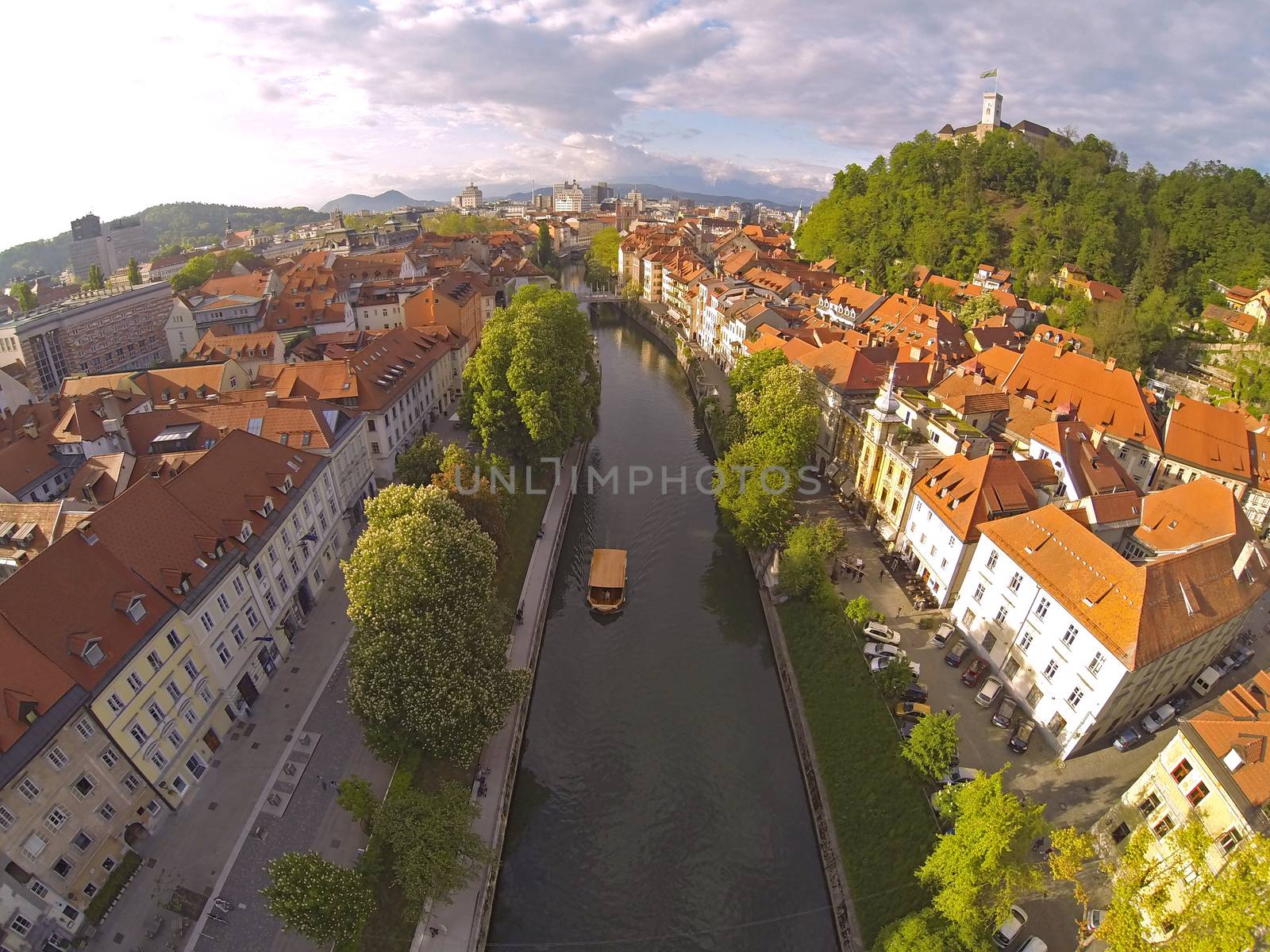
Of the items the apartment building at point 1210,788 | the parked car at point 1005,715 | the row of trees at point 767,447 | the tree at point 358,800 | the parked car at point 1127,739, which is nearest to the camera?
the apartment building at point 1210,788

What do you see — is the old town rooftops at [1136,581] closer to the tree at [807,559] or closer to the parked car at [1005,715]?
the parked car at [1005,715]

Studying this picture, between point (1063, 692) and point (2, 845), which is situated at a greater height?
point (2, 845)

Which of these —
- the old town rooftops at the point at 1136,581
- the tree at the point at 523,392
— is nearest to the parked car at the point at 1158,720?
the old town rooftops at the point at 1136,581

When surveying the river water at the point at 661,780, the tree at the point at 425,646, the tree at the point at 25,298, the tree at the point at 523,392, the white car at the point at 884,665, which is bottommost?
the river water at the point at 661,780

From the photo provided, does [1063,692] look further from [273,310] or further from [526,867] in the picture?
[273,310]

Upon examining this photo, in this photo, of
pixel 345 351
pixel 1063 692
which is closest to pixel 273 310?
pixel 345 351

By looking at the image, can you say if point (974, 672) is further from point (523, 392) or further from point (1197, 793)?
point (523, 392)
